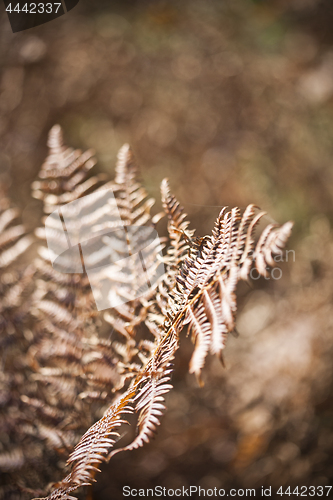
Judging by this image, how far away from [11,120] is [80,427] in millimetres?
745

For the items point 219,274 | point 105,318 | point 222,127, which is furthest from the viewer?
point 222,127

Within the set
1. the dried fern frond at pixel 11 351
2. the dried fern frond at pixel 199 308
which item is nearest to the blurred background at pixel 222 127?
the dried fern frond at pixel 11 351

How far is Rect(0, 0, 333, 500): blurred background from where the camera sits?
2.69 feet

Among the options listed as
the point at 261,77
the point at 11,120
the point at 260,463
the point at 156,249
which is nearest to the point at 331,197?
the point at 261,77

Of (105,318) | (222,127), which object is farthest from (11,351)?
(222,127)

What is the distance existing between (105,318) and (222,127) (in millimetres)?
575

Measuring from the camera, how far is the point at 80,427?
21.8 inches

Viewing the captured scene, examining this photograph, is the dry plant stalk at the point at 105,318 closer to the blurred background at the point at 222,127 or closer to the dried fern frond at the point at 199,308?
the dried fern frond at the point at 199,308

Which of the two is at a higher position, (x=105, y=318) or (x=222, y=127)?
(x=222, y=127)

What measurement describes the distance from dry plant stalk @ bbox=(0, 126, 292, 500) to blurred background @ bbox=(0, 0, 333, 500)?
271 mm

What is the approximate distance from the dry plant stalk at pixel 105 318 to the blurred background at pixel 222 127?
271 millimetres

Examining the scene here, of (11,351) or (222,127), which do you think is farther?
(222,127)

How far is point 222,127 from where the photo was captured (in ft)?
2.77

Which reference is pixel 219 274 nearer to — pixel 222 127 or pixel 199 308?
pixel 199 308
